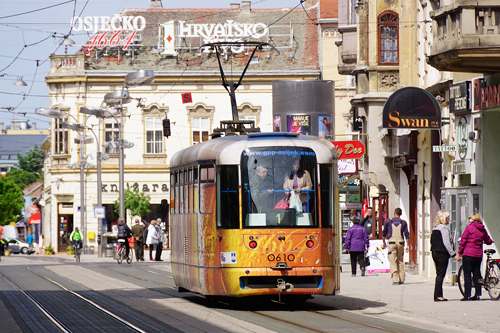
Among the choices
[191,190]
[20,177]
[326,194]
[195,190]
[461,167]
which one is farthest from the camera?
[20,177]

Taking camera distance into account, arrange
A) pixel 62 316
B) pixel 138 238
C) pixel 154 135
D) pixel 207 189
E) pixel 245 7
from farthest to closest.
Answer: pixel 245 7, pixel 154 135, pixel 138 238, pixel 207 189, pixel 62 316

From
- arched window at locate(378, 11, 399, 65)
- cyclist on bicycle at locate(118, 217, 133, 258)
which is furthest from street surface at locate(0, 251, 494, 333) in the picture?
cyclist on bicycle at locate(118, 217, 133, 258)

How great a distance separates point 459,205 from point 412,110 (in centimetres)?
248

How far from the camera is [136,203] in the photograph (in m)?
57.8

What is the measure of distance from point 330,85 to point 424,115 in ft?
66.5

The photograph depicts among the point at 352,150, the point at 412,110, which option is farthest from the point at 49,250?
the point at 412,110

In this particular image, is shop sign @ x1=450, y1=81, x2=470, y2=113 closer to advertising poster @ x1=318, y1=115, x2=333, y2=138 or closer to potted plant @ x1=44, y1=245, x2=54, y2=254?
advertising poster @ x1=318, y1=115, x2=333, y2=138

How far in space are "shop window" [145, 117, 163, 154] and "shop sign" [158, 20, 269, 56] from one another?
4262 mm

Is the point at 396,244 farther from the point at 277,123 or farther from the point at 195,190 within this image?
the point at 277,123

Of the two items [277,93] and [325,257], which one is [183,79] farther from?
[325,257]

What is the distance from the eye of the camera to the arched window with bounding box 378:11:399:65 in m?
28.8

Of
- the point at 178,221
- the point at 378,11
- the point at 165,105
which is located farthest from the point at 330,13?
the point at 178,221

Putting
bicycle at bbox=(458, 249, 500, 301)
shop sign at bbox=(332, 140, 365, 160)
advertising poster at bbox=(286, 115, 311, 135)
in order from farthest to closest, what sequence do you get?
advertising poster at bbox=(286, 115, 311, 135) → shop sign at bbox=(332, 140, 365, 160) → bicycle at bbox=(458, 249, 500, 301)

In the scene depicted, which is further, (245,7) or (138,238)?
(245,7)
